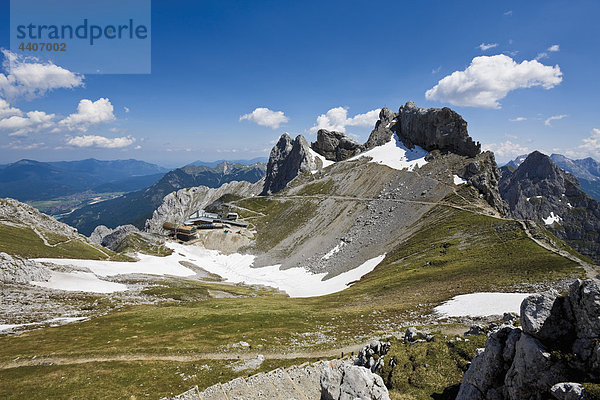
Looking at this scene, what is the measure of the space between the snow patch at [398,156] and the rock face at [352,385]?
151m

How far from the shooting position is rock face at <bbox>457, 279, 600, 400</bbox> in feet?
44.6

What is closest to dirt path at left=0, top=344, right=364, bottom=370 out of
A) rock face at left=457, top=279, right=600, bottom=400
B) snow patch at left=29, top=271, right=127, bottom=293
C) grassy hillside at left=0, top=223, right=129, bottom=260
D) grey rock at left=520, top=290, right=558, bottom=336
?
rock face at left=457, top=279, right=600, bottom=400

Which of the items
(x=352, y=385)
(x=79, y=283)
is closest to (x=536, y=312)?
(x=352, y=385)

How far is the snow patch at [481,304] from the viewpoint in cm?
3341

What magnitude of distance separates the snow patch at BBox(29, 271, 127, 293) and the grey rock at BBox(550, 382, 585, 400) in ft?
233

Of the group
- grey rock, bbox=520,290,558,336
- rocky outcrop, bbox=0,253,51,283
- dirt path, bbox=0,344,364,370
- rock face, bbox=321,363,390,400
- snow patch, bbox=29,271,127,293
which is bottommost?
snow patch, bbox=29,271,127,293

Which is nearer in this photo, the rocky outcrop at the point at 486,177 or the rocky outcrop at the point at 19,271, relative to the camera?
the rocky outcrop at the point at 19,271

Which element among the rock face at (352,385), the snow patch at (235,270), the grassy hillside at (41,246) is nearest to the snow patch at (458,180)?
the snow patch at (235,270)

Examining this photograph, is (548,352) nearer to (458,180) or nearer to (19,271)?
(19,271)

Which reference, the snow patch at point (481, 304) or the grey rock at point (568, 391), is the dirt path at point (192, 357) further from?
the grey rock at point (568, 391)

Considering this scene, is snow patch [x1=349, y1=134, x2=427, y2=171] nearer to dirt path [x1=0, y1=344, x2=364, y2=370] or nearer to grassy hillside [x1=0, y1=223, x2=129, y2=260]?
dirt path [x1=0, y1=344, x2=364, y2=370]

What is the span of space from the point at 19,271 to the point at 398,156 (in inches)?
6890

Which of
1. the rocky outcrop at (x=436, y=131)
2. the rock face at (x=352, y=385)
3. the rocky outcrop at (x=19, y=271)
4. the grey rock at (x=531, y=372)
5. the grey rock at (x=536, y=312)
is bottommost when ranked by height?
the rocky outcrop at (x=19, y=271)

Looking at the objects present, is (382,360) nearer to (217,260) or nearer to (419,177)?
(217,260)
